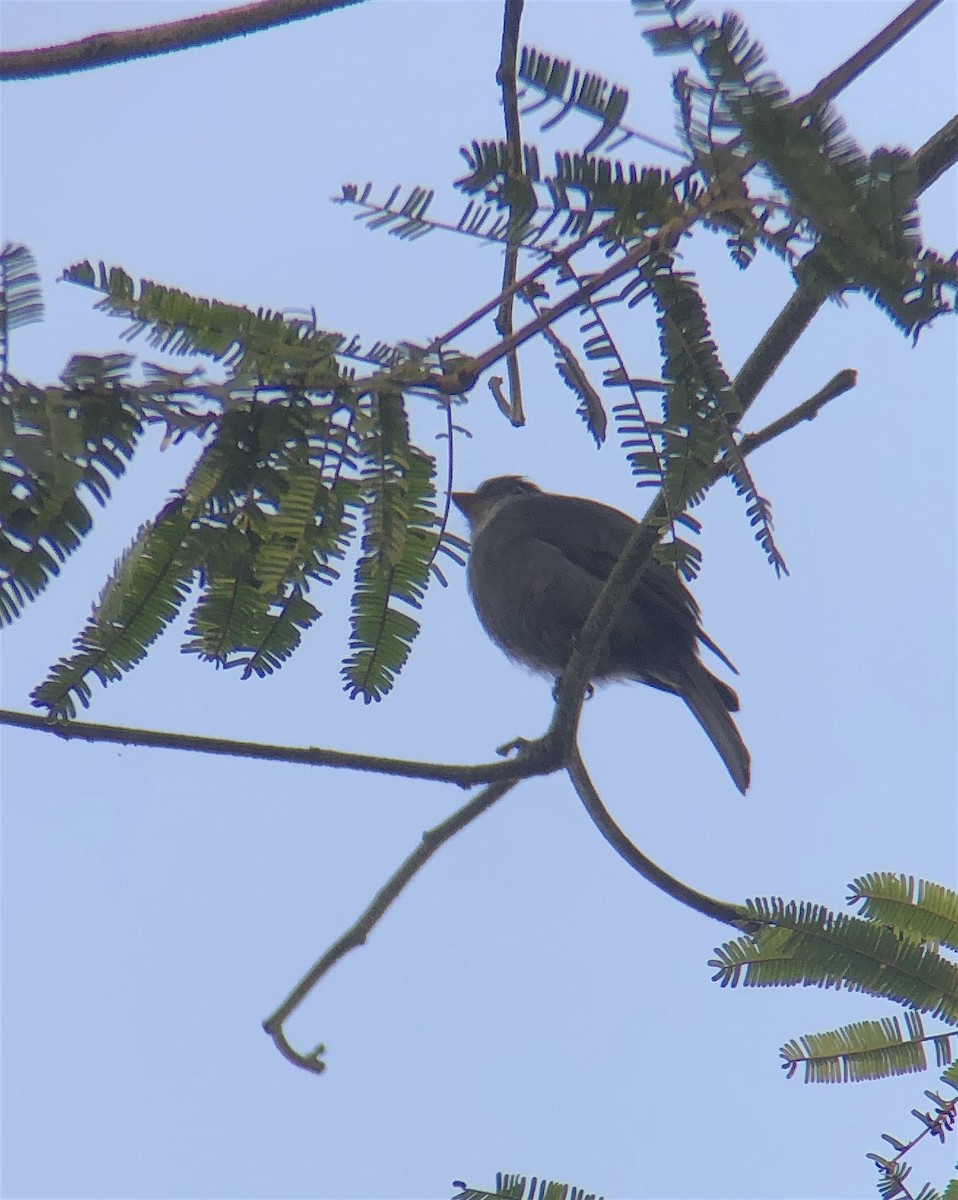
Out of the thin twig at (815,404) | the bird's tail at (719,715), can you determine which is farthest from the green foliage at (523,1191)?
the bird's tail at (719,715)

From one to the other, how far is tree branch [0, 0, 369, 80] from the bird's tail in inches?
129

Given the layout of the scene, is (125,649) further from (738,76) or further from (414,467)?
(738,76)

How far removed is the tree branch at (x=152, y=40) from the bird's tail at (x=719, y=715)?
10.7ft

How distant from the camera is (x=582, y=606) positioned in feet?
18.9

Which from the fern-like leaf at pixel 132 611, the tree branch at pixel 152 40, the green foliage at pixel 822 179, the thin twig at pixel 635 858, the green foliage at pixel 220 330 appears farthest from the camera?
the thin twig at pixel 635 858

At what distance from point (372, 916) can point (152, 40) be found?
2.67 metres

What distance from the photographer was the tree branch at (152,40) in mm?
2760

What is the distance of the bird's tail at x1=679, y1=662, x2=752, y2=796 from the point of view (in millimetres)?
5281

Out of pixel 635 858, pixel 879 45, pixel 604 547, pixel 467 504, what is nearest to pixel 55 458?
pixel 879 45

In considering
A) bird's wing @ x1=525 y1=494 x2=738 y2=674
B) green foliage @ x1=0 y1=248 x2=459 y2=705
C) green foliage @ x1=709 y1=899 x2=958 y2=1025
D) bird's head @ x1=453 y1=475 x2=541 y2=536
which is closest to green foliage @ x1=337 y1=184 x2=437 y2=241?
green foliage @ x1=0 y1=248 x2=459 y2=705

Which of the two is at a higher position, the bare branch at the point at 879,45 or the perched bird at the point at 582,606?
the perched bird at the point at 582,606

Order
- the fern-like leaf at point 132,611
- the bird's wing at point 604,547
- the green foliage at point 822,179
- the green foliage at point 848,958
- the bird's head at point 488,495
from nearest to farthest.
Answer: the green foliage at point 822,179, the fern-like leaf at point 132,611, the green foliage at point 848,958, the bird's wing at point 604,547, the bird's head at point 488,495

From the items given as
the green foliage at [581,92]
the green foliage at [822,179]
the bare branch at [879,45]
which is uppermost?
the bare branch at [879,45]

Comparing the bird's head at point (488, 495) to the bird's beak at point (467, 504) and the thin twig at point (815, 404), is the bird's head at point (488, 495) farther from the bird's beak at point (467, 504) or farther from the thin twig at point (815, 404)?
the thin twig at point (815, 404)
